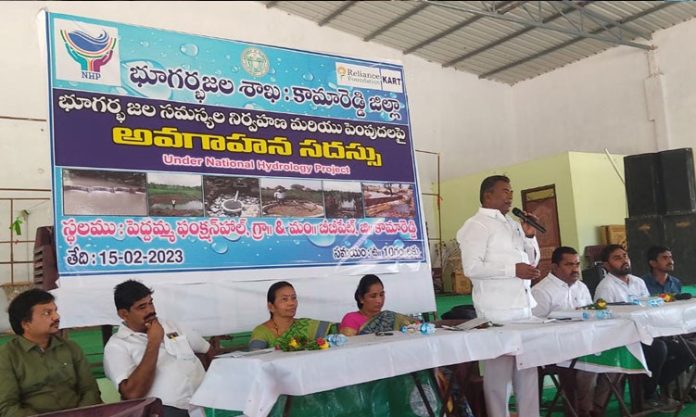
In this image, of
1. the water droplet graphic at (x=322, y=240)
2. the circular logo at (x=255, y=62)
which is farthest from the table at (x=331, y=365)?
the circular logo at (x=255, y=62)

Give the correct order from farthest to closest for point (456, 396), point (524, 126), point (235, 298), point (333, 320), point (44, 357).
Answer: point (524, 126) → point (333, 320) → point (235, 298) → point (456, 396) → point (44, 357)

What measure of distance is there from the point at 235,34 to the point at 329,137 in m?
6.44

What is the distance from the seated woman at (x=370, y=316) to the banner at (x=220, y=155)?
0.79 meters

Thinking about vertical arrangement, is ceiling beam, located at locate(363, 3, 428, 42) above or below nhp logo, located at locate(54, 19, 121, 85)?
above

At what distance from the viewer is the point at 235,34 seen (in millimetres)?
10180

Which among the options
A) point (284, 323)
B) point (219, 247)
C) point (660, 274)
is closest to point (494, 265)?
point (284, 323)

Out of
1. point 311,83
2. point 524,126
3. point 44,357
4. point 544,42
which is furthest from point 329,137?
point 524,126

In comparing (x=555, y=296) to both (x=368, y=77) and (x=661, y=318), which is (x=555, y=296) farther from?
(x=368, y=77)

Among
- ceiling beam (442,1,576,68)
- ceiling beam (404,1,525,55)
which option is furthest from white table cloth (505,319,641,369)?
ceiling beam (442,1,576,68)

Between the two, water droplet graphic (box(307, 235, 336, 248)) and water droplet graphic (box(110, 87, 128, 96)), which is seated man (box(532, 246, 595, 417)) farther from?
water droplet graphic (box(110, 87, 128, 96))

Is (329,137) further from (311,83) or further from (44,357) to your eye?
(44,357)

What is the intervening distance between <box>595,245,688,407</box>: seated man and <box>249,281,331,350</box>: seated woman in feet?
6.50

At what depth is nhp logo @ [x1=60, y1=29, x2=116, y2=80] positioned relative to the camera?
139 inches

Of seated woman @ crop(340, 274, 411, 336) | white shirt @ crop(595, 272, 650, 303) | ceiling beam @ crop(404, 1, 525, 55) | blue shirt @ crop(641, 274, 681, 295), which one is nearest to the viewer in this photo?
seated woman @ crop(340, 274, 411, 336)
